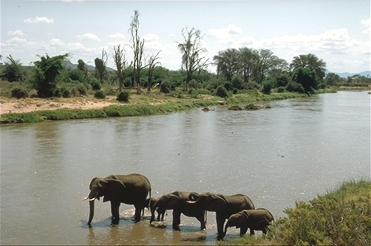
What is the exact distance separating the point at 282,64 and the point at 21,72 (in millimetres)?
81161

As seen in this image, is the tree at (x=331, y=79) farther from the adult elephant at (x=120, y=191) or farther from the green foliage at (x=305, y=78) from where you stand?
the adult elephant at (x=120, y=191)

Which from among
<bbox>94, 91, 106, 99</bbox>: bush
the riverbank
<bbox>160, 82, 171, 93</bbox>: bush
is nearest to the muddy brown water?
the riverbank

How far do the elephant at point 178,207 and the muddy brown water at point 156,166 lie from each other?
27 cm

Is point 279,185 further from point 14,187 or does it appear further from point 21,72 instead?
point 21,72

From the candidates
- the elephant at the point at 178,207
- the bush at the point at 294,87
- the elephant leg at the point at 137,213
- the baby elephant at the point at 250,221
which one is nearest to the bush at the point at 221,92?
the bush at the point at 294,87

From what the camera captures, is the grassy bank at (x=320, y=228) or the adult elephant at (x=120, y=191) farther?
the adult elephant at (x=120, y=191)

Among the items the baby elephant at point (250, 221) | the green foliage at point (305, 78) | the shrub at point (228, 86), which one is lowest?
the baby elephant at point (250, 221)

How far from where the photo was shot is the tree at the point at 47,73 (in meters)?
39.9

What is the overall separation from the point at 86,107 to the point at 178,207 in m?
28.6

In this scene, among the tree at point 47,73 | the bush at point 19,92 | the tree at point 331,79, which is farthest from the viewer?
the tree at point 331,79

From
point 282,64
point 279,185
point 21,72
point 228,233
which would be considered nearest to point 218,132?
point 279,185

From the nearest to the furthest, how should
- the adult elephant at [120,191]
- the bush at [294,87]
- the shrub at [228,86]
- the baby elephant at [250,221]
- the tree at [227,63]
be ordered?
1. the baby elephant at [250,221]
2. the adult elephant at [120,191]
3. the shrub at [228,86]
4. the bush at [294,87]
5. the tree at [227,63]

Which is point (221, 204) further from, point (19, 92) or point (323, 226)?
point (19, 92)

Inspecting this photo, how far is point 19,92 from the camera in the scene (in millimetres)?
37750
